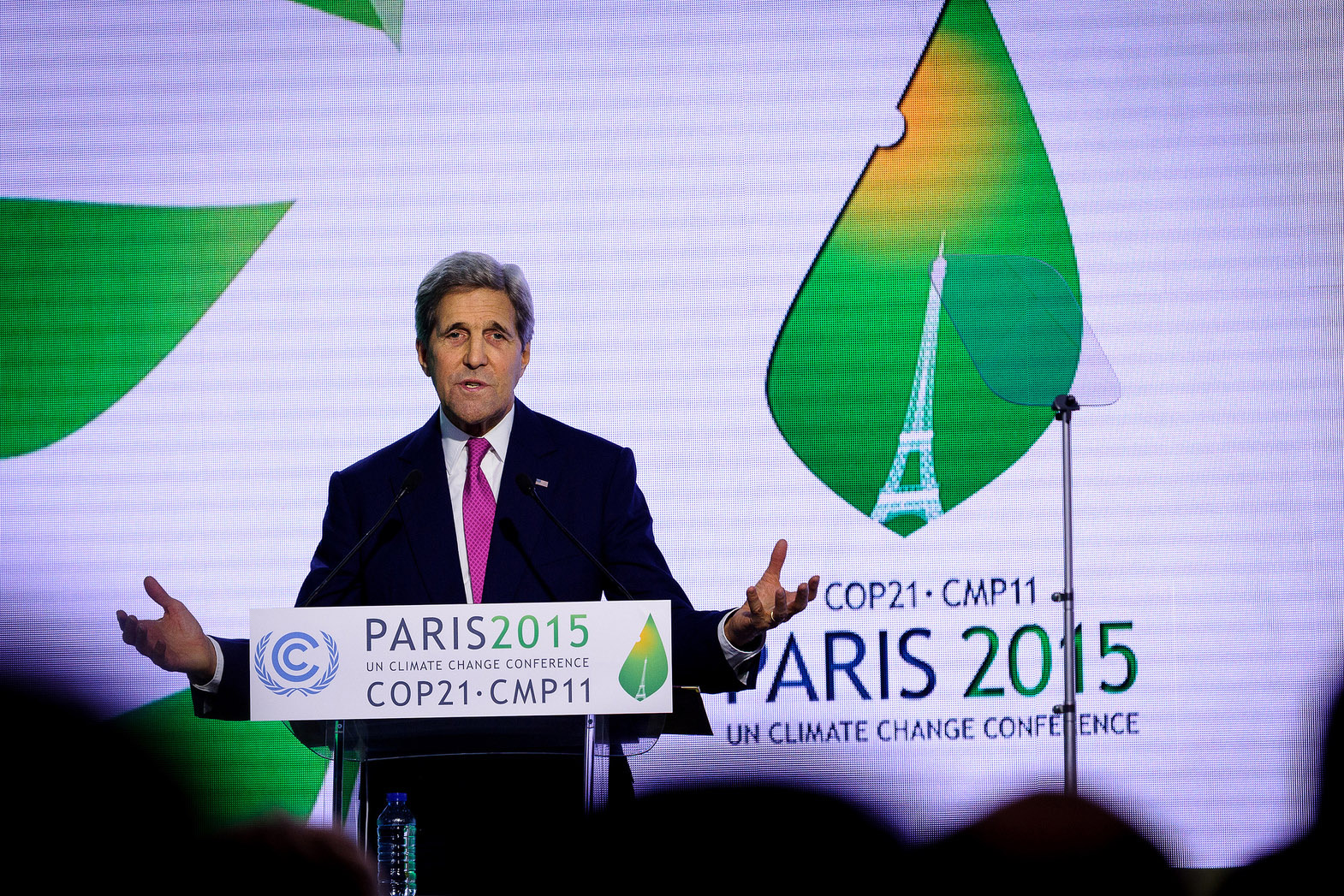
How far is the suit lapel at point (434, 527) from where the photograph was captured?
3.83 meters

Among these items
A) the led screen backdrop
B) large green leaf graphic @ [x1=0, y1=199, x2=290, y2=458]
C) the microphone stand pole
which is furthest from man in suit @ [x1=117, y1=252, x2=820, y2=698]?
the microphone stand pole

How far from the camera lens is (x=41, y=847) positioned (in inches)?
40.5

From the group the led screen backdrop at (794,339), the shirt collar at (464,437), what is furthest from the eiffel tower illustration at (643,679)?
the led screen backdrop at (794,339)

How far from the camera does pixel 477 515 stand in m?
3.93

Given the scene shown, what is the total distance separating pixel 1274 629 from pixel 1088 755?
728mm

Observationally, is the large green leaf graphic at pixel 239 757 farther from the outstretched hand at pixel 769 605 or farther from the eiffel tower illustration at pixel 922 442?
the eiffel tower illustration at pixel 922 442

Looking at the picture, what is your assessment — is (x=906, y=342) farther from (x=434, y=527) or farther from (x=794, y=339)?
(x=434, y=527)

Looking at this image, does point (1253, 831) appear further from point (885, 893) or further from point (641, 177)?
point (885, 893)

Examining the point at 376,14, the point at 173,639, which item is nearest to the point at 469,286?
the point at 376,14

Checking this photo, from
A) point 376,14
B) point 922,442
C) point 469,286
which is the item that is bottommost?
point 922,442

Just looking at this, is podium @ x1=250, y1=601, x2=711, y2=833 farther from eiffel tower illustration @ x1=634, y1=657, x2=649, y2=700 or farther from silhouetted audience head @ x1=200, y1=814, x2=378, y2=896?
silhouetted audience head @ x1=200, y1=814, x2=378, y2=896

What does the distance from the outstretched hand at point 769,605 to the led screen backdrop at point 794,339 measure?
119 centimetres

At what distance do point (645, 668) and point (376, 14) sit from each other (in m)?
2.74

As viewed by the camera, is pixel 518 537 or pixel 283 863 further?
pixel 518 537
